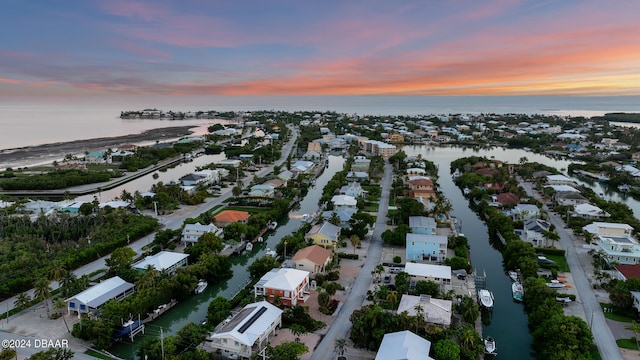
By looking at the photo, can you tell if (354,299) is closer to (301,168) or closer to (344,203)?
(344,203)

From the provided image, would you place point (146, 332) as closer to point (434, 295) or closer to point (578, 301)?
point (434, 295)

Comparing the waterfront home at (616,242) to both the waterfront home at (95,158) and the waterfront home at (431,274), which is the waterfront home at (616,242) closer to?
the waterfront home at (431,274)

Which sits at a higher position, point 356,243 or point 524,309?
point 356,243

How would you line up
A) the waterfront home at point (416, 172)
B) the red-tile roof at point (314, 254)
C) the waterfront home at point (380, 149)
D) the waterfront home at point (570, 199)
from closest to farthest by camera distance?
the red-tile roof at point (314, 254), the waterfront home at point (570, 199), the waterfront home at point (416, 172), the waterfront home at point (380, 149)

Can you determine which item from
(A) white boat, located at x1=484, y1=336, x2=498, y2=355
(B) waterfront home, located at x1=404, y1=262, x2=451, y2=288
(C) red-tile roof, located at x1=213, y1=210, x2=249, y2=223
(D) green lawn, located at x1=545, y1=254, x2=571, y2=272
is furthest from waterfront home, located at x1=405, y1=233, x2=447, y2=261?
(C) red-tile roof, located at x1=213, y1=210, x2=249, y2=223

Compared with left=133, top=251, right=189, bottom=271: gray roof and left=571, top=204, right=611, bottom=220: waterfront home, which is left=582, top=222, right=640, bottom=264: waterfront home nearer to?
left=571, top=204, right=611, bottom=220: waterfront home

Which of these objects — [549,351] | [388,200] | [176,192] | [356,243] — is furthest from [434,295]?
[176,192]

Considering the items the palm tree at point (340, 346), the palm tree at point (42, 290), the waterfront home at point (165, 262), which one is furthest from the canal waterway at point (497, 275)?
the palm tree at point (42, 290)
